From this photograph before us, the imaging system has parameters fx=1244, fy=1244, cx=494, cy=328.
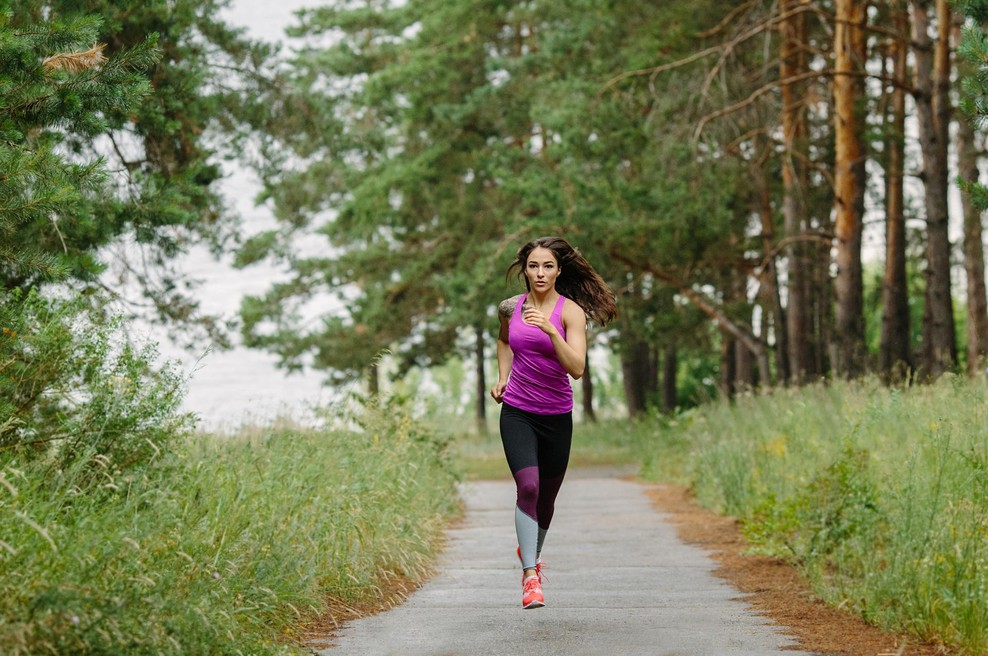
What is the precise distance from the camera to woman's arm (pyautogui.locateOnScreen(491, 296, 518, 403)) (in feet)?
26.2

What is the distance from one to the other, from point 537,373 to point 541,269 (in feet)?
2.15

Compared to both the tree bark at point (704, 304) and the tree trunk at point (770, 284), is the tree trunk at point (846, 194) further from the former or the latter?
the tree trunk at point (770, 284)

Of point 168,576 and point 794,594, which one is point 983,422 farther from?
point 168,576

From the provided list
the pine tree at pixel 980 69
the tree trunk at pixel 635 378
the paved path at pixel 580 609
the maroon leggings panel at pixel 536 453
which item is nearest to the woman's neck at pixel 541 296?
the maroon leggings panel at pixel 536 453

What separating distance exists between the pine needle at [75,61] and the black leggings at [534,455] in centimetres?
319

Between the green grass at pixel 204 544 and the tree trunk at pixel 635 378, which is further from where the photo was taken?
the tree trunk at pixel 635 378

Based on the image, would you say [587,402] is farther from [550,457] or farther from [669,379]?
[550,457]

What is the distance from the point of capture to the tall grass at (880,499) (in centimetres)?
689

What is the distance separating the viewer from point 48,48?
7242 mm

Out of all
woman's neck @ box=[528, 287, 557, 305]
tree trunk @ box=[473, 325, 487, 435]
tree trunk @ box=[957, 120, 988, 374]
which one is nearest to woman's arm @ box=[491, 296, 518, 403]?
woman's neck @ box=[528, 287, 557, 305]

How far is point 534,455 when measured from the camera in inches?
303

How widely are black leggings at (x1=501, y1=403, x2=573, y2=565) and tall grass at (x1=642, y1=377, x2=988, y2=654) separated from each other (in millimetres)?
2010

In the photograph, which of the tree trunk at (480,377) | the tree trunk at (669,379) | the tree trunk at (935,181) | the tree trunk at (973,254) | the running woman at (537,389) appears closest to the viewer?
the running woman at (537,389)

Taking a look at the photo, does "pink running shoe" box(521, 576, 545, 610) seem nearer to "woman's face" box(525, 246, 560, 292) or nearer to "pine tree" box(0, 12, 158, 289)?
"woman's face" box(525, 246, 560, 292)
